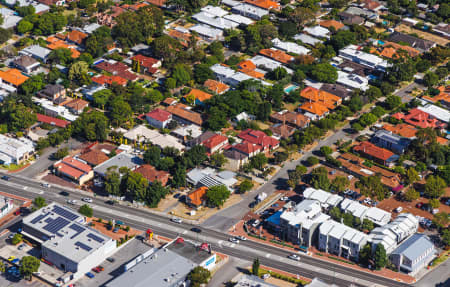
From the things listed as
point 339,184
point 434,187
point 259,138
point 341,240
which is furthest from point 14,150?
point 434,187

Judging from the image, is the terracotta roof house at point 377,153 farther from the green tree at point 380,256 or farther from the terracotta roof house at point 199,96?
the terracotta roof house at point 199,96

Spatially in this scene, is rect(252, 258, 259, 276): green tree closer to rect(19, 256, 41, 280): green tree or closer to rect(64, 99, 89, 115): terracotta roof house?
rect(19, 256, 41, 280): green tree

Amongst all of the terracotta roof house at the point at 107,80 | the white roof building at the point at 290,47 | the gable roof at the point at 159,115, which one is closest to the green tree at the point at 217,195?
the gable roof at the point at 159,115

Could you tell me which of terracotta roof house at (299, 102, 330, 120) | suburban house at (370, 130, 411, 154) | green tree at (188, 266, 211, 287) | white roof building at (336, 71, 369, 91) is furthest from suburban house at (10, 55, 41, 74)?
green tree at (188, 266, 211, 287)

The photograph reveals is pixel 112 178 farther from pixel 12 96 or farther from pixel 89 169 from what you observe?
pixel 12 96

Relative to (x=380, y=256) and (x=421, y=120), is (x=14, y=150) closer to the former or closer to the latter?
(x=380, y=256)
